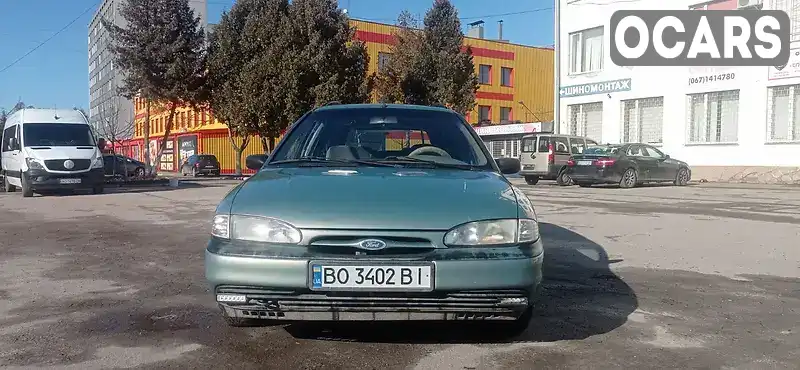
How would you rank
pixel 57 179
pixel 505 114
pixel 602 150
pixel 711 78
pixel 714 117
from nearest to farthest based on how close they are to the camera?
1. pixel 57 179
2. pixel 602 150
3. pixel 711 78
4. pixel 714 117
5. pixel 505 114

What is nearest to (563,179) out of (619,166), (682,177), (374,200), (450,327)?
(619,166)

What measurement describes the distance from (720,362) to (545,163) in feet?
57.3

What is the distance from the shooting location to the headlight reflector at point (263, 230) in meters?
3.18

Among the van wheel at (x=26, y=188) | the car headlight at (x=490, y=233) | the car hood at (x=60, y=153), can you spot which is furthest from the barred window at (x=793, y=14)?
the van wheel at (x=26, y=188)

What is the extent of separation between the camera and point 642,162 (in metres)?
19.5

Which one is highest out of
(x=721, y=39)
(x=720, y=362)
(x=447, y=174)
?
(x=721, y=39)

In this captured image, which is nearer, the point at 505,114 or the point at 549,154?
the point at 549,154

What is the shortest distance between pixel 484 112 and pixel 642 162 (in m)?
27.5

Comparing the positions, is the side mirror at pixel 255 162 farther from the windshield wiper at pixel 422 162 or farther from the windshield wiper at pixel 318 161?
the windshield wiper at pixel 422 162

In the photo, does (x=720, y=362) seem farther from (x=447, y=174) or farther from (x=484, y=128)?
(x=484, y=128)

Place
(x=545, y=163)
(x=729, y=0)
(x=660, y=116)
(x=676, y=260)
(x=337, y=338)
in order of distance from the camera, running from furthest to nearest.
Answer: (x=660, y=116)
(x=729, y=0)
(x=545, y=163)
(x=676, y=260)
(x=337, y=338)

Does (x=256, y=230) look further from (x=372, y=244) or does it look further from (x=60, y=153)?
(x=60, y=153)

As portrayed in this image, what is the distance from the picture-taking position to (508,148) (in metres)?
33.9

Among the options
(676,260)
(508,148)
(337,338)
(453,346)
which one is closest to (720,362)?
(453,346)
